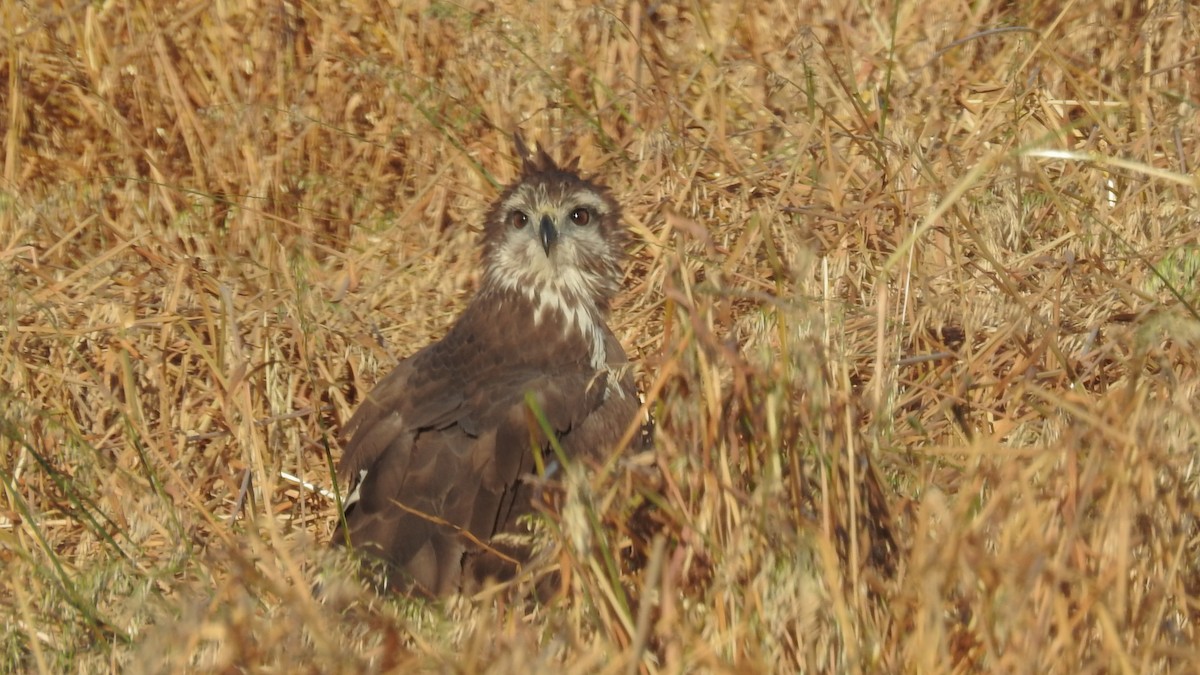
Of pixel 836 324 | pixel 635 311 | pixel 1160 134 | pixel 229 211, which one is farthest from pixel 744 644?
pixel 229 211

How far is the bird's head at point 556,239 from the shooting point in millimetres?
4336

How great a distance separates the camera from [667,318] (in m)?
2.86

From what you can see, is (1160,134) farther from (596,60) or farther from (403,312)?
(403,312)

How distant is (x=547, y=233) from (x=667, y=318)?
1.44 meters

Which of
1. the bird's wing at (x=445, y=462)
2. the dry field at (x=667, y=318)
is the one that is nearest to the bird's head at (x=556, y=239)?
the dry field at (x=667, y=318)

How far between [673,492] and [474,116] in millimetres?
2881

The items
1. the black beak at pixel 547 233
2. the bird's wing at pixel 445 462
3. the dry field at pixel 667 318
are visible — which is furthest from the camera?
the black beak at pixel 547 233

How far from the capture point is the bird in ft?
12.0

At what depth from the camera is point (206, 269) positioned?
5020 millimetres

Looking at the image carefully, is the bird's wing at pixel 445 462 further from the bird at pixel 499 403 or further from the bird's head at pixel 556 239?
the bird's head at pixel 556 239

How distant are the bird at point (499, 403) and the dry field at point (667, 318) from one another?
0.89 ft

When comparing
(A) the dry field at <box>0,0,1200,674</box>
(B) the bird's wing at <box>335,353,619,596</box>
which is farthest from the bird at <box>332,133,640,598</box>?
(A) the dry field at <box>0,0,1200,674</box>

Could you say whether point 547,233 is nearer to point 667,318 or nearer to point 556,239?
point 556,239

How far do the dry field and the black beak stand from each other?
44 cm
